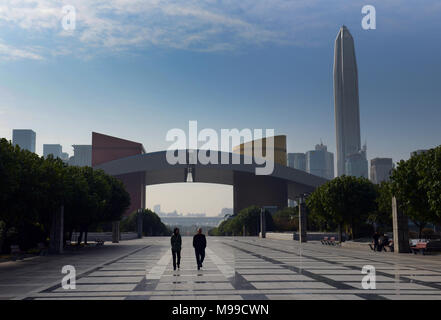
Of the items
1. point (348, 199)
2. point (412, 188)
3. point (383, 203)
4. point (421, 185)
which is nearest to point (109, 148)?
point (348, 199)

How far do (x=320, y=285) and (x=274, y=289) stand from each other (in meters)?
1.65

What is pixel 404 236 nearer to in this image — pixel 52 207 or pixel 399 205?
pixel 399 205

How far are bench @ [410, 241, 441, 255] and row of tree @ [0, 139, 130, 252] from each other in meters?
21.5

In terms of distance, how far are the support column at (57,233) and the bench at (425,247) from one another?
887 inches

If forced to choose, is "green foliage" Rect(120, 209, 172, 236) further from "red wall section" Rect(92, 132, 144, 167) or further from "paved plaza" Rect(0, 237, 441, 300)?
"paved plaza" Rect(0, 237, 441, 300)

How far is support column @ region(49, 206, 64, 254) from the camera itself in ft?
102

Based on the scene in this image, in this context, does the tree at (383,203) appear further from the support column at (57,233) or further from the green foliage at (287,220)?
the green foliage at (287,220)

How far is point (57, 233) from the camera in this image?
102 feet

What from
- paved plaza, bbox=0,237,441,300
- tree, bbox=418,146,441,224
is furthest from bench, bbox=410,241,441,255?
paved plaza, bbox=0,237,441,300

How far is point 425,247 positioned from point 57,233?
76.3 feet

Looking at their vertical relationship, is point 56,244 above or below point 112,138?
below
